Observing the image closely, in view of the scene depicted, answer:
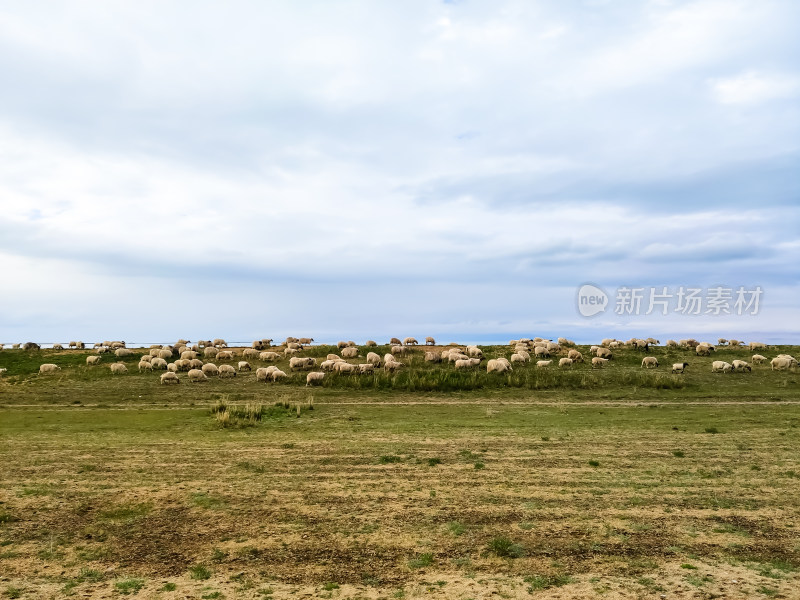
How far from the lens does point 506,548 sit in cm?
898

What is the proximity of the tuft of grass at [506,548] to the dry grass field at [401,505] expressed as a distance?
49mm

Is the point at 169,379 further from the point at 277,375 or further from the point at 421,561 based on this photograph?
the point at 421,561

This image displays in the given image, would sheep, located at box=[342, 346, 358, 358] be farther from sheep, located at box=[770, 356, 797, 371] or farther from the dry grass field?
sheep, located at box=[770, 356, 797, 371]

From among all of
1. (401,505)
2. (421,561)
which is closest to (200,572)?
(421,561)

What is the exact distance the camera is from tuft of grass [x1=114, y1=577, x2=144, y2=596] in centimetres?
786

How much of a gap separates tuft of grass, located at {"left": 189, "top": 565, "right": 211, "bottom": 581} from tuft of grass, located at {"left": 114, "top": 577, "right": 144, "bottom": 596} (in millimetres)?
673

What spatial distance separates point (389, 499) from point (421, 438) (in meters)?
7.59

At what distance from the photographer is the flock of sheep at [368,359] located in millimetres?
41281

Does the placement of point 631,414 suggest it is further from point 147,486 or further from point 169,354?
point 169,354

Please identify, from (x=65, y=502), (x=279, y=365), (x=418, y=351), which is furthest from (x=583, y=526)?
(x=418, y=351)

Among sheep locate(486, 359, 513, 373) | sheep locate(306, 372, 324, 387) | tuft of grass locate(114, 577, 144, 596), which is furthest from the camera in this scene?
sheep locate(486, 359, 513, 373)

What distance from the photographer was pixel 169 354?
169ft

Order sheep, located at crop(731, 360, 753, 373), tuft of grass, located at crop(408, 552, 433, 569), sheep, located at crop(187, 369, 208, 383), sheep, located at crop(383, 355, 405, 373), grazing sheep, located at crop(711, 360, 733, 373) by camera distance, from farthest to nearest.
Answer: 1. sheep, located at crop(731, 360, 753, 373)
2. grazing sheep, located at crop(711, 360, 733, 373)
3. sheep, located at crop(383, 355, 405, 373)
4. sheep, located at crop(187, 369, 208, 383)
5. tuft of grass, located at crop(408, 552, 433, 569)

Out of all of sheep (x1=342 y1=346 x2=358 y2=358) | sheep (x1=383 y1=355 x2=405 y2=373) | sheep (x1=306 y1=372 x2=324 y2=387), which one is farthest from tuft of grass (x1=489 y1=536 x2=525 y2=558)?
sheep (x1=342 y1=346 x2=358 y2=358)
